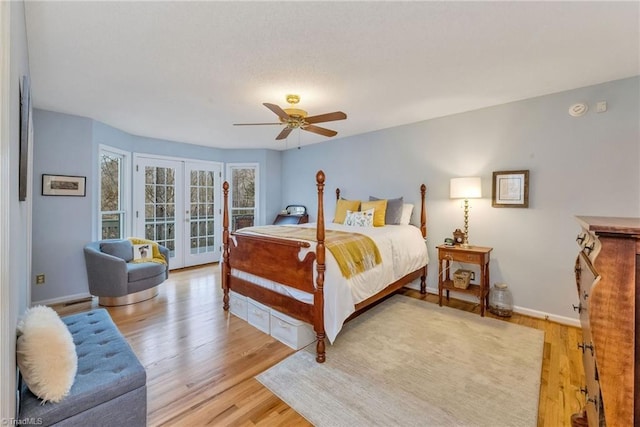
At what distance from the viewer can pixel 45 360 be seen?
4.04 ft

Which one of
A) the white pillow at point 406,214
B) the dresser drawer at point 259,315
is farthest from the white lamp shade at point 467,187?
the dresser drawer at point 259,315

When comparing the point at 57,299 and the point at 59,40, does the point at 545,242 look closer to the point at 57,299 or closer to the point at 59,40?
the point at 59,40

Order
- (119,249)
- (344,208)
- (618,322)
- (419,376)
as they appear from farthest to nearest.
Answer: (344,208)
(119,249)
(419,376)
(618,322)

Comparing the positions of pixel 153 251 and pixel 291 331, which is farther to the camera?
pixel 153 251

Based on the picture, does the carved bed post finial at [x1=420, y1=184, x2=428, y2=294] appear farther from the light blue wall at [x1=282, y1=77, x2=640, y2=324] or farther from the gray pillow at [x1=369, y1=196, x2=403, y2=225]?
the gray pillow at [x1=369, y1=196, x2=403, y2=225]

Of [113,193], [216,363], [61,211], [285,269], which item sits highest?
[113,193]

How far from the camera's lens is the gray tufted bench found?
3.99 feet

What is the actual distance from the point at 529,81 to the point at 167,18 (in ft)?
10.1

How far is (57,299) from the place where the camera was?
11.7 ft

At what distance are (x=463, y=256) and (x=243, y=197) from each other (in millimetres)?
4470

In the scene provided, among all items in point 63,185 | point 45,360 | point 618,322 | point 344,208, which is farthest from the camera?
point 344,208

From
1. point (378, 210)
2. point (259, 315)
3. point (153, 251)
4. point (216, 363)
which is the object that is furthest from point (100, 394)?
point (378, 210)

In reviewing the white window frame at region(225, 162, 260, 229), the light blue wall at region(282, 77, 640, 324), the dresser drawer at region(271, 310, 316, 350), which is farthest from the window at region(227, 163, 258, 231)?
the dresser drawer at region(271, 310, 316, 350)

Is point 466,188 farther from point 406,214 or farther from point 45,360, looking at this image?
point 45,360
